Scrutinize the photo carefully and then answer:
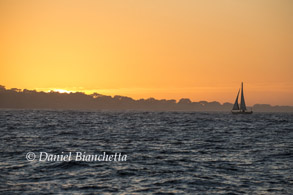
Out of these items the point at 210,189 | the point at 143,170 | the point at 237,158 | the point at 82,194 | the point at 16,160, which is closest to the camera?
the point at 82,194

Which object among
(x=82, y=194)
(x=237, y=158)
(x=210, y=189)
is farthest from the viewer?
(x=237, y=158)

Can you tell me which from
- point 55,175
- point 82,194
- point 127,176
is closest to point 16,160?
point 55,175

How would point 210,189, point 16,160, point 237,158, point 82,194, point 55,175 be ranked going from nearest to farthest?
point 82,194, point 210,189, point 55,175, point 16,160, point 237,158

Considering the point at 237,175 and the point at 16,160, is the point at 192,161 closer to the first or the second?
Answer: the point at 237,175

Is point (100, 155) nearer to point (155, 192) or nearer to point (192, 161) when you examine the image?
point (192, 161)

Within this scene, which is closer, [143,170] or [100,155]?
[143,170]

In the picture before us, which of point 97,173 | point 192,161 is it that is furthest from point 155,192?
point 192,161

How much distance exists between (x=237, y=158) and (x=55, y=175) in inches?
550

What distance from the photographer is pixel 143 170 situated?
70.7 feet

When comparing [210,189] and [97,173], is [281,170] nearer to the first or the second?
[210,189]

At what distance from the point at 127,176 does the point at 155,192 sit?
3.58 m

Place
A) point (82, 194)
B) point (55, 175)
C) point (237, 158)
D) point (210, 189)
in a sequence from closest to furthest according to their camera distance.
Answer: point (82, 194) → point (210, 189) → point (55, 175) → point (237, 158)

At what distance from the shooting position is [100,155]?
2777 cm

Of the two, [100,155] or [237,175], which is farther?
[100,155]
